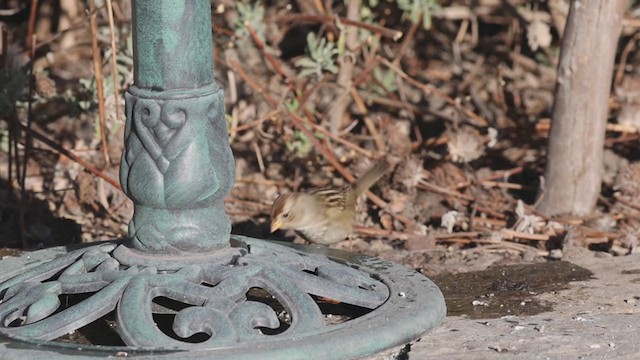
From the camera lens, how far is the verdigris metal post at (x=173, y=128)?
3.08 meters

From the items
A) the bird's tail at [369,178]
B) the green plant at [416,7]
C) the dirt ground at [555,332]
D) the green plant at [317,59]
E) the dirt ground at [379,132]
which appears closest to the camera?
the dirt ground at [555,332]

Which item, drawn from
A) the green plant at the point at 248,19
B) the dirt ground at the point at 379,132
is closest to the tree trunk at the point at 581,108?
the dirt ground at the point at 379,132

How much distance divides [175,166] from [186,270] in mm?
277

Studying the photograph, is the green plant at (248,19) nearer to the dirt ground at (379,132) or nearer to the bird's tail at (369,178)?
the dirt ground at (379,132)

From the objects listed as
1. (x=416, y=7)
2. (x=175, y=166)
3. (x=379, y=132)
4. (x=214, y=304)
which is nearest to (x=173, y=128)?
(x=175, y=166)

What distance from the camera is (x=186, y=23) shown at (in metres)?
3.10

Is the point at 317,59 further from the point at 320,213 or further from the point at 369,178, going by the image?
the point at 320,213

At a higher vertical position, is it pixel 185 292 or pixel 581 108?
pixel 581 108

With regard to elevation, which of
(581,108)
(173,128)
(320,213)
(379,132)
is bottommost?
(320,213)

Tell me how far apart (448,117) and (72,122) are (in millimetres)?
2051

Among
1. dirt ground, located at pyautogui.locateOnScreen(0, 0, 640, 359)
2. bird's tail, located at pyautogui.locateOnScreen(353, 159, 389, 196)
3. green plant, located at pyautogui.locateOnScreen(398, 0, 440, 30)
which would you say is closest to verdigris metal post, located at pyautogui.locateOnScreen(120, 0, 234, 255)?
dirt ground, located at pyautogui.locateOnScreen(0, 0, 640, 359)

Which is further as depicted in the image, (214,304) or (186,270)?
(186,270)

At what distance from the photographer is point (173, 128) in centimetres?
308

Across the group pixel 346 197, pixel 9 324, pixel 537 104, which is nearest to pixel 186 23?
pixel 9 324
